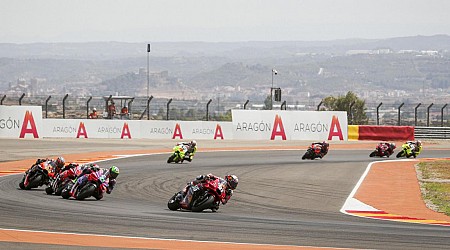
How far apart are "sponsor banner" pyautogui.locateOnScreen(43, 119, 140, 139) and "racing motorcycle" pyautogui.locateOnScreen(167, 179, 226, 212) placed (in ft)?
117

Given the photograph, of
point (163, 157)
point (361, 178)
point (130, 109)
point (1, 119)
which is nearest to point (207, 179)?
point (361, 178)

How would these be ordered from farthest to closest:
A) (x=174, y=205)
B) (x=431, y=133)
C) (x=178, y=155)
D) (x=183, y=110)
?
(x=183, y=110) < (x=431, y=133) < (x=178, y=155) < (x=174, y=205)

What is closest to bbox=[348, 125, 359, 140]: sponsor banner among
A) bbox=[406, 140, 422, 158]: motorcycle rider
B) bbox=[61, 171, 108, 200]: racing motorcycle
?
bbox=[406, 140, 422, 158]: motorcycle rider

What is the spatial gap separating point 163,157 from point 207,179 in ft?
67.3

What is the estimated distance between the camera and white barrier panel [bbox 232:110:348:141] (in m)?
55.2

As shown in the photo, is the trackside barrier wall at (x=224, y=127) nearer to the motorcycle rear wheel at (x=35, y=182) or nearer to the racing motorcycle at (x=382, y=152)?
the racing motorcycle at (x=382, y=152)

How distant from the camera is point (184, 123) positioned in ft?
180

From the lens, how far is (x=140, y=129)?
179 ft

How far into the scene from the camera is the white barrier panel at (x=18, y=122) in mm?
Result: 51156

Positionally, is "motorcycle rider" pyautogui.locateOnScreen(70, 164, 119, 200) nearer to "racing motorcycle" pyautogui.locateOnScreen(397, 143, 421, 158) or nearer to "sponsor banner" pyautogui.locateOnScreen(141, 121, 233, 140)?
"racing motorcycle" pyautogui.locateOnScreen(397, 143, 421, 158)

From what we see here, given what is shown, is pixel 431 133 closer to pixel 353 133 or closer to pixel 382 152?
pixel 353 133

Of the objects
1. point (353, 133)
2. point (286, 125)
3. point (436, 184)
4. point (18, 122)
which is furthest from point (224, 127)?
point (436, 184)

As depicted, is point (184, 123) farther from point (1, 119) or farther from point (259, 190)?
point (259, 190)

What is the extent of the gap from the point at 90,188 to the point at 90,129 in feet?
114
